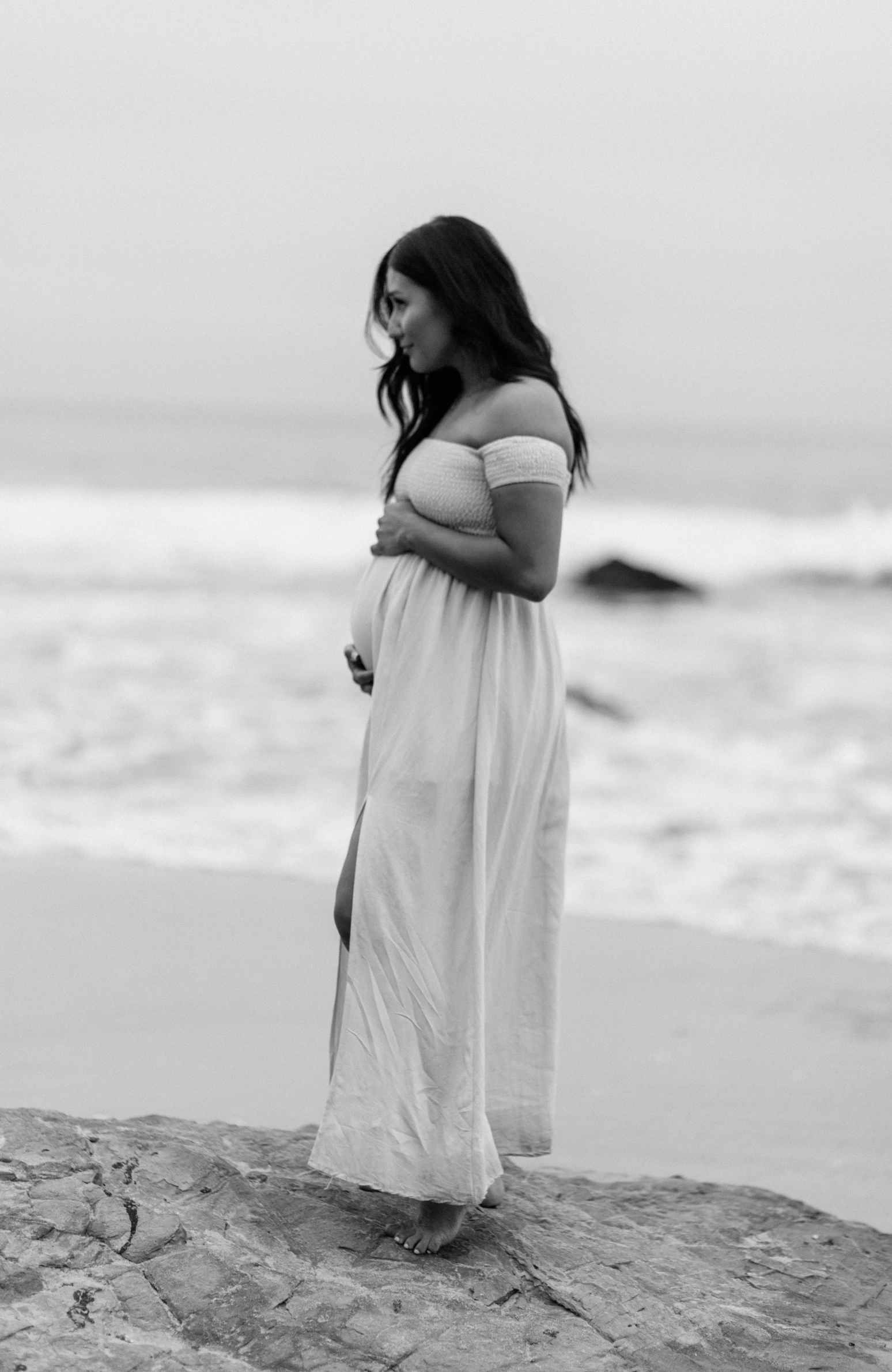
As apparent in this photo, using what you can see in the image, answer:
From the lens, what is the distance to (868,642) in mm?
13578

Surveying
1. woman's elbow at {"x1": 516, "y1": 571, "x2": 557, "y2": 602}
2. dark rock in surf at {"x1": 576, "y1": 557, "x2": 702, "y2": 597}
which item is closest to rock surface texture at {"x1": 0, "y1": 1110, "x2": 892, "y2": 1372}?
woman's elbow at {"x1": 516, "y1": 571, "x2": 557, "y2": 602}

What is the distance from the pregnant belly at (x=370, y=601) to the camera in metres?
2.86

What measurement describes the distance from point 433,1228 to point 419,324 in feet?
5.60

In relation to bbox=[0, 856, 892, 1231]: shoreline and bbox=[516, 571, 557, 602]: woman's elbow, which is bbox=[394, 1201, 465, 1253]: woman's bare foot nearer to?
bbox=[0, 856, 892, 1231]: shoreline

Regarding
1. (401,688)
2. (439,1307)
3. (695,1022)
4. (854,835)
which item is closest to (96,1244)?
(439,1307)

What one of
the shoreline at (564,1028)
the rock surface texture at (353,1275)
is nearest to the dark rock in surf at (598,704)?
the shoreline at (564,1028)

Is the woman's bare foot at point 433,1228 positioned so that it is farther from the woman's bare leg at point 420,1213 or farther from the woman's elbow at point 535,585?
the woman's elbow at point 535,585

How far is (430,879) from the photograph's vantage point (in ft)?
8.93

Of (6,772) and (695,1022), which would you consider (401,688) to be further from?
(6,772)

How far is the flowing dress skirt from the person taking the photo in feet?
8.91

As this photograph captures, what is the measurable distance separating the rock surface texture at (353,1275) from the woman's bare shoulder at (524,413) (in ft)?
4.99

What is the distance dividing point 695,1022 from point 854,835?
231 centimetres

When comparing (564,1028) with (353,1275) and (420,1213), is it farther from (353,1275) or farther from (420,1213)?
(353,1275)

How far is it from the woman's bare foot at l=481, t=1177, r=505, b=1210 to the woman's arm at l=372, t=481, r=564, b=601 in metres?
1.25
